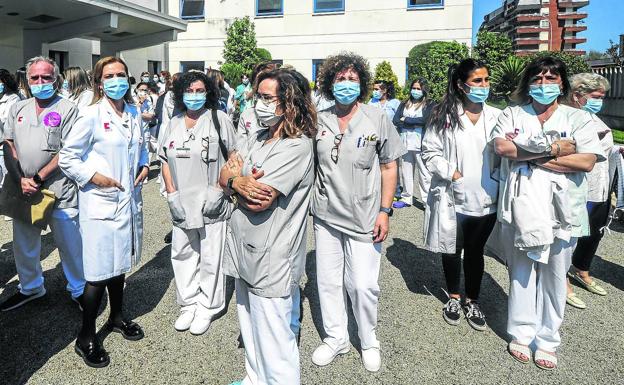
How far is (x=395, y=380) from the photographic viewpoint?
3270 mm

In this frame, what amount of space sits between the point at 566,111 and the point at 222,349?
3159 mm

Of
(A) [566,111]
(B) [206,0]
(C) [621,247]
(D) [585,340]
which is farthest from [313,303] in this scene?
(B) [206,0]

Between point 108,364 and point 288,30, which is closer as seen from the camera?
point 108,364

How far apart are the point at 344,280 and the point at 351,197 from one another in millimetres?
667

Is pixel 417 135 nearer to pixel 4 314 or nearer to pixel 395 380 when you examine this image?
pixel 395 380

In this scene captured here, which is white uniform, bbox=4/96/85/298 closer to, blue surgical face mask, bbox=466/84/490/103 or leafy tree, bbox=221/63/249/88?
blue surgical face mask, bbox=466/84/490/103

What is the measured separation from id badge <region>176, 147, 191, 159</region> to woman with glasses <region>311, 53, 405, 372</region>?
111 cm

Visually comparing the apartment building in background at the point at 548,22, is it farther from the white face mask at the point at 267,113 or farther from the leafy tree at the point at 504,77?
the white face mask at the point at 267,113

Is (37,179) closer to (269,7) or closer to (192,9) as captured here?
(269,7)

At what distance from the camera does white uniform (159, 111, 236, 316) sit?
3781 mm

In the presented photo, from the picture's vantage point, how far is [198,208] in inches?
149

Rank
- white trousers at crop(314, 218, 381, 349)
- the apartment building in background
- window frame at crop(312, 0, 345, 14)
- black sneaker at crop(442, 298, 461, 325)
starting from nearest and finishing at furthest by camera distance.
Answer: white trousers at crop(314, 218, 381, 349)
black sneaker at crop(442, 298, 461, 325)
window frame at crop(312, 0, 345, 14)
the apartment building in background

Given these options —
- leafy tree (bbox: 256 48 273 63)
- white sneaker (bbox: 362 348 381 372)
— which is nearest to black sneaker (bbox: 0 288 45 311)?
white sneaker (bbox: 362 348 381 372)

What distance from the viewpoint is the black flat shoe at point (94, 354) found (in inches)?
132
